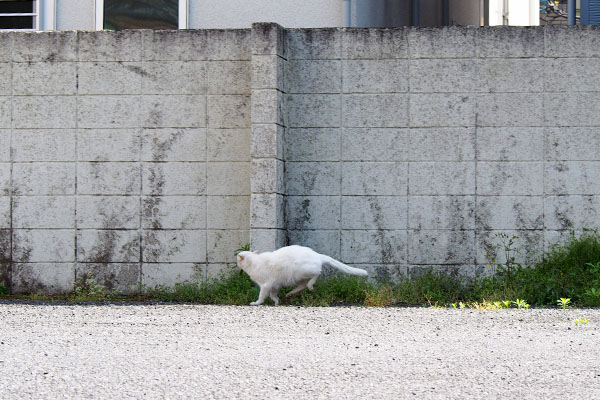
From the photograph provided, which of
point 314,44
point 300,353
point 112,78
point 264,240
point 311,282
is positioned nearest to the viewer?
point 300,353

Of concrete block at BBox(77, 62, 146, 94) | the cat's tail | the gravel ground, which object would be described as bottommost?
the gravel ground

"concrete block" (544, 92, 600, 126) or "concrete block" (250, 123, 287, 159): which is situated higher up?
"concrete block" (544, 92, 600, 126)

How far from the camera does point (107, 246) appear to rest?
8086mm

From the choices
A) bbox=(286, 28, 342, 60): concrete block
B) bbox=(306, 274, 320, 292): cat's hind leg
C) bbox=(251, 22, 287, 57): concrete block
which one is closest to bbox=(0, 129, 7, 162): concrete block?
bbox=(251, 22, 287, 57): concrete block

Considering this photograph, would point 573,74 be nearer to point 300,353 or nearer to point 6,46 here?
point 300,353

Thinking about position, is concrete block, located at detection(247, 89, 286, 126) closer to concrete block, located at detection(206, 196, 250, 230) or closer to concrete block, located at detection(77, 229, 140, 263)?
concrete block, located at detection(206, 196, 250, 230)

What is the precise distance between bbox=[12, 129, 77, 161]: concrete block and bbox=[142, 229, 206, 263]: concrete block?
3.63ft

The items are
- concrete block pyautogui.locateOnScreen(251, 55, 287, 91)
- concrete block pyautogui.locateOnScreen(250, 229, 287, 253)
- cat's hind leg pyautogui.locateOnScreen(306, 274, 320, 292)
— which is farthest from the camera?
concrete block pyautogui.locateOnScreen(251, 55, 287, 91)

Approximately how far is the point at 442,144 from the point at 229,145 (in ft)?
6.51

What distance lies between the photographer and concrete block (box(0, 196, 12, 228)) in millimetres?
8172

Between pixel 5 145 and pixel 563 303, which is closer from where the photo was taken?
pixel 563 303

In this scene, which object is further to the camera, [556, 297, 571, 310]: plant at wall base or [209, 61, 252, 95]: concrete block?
[209, 61, 252, 95]: concrete block

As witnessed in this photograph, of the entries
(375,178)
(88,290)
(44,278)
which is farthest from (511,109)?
(44,278)

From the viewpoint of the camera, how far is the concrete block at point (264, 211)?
7.65 metres
